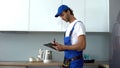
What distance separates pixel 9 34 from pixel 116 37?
1.87 meters

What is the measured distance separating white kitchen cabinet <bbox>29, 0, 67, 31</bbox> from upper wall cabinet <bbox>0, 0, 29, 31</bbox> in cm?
10

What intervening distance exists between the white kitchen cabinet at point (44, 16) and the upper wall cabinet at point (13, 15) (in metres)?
0.10

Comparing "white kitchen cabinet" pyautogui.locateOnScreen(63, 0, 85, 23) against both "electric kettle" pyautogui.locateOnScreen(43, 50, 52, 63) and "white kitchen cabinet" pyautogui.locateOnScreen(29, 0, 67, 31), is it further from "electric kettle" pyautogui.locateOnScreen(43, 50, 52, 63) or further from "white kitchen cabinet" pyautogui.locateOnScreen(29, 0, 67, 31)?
"electric kettle" pyautogui.locateOnScreen(43, 50, 52, 63)

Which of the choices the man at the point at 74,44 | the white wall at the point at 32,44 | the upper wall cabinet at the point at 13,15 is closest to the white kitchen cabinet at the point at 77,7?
the white wall at the point at 32,44

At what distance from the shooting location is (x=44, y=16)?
310 cm

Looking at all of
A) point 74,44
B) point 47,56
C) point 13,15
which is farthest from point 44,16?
point 74,44

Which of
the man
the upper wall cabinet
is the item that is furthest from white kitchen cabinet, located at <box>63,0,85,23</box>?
the man

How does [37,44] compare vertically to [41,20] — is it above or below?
below

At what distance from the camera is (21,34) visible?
3.36m

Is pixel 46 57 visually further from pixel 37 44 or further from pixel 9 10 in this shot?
pixel 9 10

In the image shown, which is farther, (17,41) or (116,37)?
(17,41)

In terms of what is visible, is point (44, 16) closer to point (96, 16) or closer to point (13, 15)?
point (13, 15)

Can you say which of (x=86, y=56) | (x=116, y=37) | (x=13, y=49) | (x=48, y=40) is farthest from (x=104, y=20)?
(x=13, y=49)

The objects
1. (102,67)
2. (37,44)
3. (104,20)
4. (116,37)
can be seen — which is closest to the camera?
(116,37)
